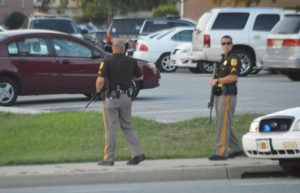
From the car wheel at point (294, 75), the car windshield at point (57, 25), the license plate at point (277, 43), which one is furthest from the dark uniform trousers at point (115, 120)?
the car windshield at point (57, 25)

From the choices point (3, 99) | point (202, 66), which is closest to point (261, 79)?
point (202, 66)

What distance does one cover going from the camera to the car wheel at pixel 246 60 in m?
24.0

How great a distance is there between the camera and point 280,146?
8883mm

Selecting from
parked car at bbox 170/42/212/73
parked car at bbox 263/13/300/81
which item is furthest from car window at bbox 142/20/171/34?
parked car at bbox 263/13/300/81

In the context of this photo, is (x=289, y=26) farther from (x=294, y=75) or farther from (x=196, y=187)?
(x=196, y=187)

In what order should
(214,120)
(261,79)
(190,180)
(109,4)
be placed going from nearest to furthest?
(190,180), (214,120), (261,79), (109,4)

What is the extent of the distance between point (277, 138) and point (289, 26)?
12.1 m

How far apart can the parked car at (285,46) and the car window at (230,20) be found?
3.76 m

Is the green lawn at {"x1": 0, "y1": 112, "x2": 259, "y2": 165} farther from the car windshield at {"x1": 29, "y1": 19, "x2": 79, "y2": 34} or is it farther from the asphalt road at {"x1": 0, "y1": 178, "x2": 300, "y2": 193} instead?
the car windshield at {"x1": 29, "y1": 19, "x2": 79, "y2": 34}

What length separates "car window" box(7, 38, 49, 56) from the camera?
16266mm

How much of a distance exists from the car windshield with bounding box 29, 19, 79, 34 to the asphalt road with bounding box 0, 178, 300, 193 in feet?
68.4

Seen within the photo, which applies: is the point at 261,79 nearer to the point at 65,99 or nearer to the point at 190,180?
the point at 65,99

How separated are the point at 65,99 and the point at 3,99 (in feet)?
7.58

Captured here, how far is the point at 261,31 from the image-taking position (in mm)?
24375
